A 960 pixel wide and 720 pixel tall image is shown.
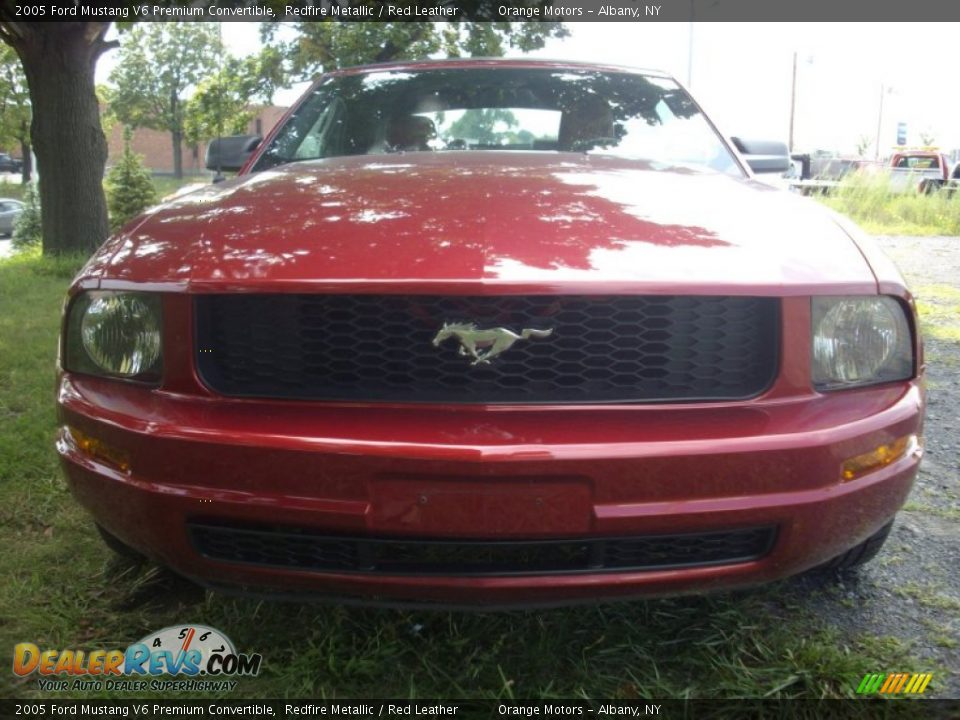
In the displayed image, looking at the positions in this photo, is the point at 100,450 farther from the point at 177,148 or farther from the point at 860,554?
the point at 177,148

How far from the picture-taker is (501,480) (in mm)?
1482

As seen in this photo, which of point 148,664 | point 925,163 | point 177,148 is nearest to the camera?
point 148,664

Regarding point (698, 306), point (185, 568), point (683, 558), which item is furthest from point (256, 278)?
point (683, 558)

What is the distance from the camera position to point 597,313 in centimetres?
163

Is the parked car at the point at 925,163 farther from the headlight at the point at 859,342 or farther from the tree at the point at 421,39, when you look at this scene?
the headlight at the point at 859,342

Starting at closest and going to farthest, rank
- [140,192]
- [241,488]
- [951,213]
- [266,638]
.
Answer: [241,488] < [266,638] < [951,213] < [140,192]

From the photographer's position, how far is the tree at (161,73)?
4684 centimetres

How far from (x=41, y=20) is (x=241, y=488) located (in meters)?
8.62

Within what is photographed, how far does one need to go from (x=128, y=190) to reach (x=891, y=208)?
13.7m

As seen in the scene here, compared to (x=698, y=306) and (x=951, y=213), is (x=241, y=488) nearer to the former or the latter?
(x=698, y=306)

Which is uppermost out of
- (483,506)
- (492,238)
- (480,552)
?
(492,238)

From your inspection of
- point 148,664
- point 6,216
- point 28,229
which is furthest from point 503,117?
point 6,216

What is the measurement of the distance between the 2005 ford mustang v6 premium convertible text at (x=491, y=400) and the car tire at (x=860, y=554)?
29 cm

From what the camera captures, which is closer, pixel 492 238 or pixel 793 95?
pixel 492 238
